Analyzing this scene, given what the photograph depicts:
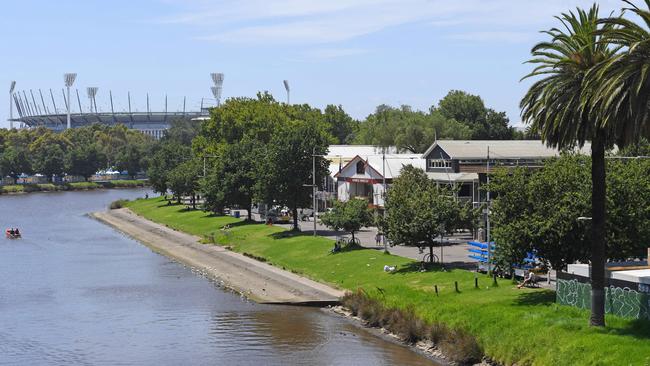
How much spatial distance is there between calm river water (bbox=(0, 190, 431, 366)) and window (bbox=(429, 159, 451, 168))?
2911 cm

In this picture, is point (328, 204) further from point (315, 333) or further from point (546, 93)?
point (546, 93)

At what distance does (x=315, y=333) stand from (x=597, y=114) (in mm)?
23059

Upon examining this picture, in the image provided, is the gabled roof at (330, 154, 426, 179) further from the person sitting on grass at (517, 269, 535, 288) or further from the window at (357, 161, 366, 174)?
the person sitting on grass at (517, 269, 535, 288)

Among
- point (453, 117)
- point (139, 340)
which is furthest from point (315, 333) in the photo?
point (453, 117)

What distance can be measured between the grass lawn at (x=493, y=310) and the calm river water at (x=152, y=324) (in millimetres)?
3744

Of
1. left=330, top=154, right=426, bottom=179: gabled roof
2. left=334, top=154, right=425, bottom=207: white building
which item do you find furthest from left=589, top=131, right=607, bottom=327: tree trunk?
left=330, top=154, right=426, bottom=179: gabled roof

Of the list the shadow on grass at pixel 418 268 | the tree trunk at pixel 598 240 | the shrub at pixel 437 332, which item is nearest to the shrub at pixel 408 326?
the shrub at pixel 437 332

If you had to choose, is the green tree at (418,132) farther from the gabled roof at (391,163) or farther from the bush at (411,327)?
the bush at (411,327)

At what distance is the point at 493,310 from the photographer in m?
52.8

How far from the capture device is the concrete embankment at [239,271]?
71562 mm

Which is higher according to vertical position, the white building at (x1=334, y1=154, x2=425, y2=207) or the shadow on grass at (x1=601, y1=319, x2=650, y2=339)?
the white building at (x1=334, y1=154, x2=425, y2=207)

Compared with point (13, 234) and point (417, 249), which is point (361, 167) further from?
point (13, 234)

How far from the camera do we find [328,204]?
432 ft

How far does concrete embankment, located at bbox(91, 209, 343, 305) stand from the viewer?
235 ft
